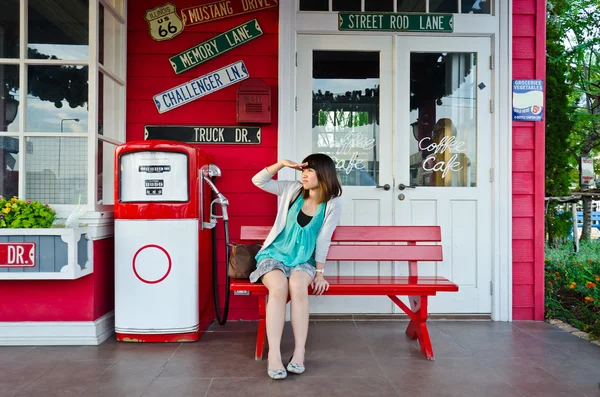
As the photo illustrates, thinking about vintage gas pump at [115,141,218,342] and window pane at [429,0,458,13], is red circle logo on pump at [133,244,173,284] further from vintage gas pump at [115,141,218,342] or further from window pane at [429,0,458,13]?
window pane at [429,0,458,13]

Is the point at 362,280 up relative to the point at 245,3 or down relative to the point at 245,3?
down

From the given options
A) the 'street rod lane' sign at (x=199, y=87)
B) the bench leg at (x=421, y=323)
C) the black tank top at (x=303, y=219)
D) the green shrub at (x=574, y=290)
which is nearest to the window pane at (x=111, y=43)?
the 'street rod lane' sign at (x=199, y=87)

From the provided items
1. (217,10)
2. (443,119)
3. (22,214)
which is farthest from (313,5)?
(22,214)

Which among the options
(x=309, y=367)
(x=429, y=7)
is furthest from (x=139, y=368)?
(x=429, y=7)

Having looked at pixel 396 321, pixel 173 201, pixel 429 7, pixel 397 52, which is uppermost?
pixel 429 7

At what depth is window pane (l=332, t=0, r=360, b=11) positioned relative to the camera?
393cm

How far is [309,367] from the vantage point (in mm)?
2801

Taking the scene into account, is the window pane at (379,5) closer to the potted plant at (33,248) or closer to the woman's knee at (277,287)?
the woman's knee at (277,287)

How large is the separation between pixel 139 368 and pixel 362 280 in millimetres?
1492

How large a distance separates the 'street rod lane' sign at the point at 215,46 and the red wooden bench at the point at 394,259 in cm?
148

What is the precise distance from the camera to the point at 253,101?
3758mm

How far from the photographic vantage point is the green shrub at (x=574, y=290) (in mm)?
3865

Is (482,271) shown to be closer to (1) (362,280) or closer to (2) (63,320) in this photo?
(1) (362,280)

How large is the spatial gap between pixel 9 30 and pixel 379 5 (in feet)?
9.20
